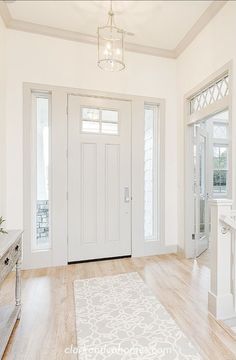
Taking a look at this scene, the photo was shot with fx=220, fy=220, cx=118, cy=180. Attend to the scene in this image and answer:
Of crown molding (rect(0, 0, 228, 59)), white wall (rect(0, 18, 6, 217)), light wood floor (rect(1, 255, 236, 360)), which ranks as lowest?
light wood floor (rect(1, 255, 236, 360))

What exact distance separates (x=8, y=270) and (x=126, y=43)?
136 inches

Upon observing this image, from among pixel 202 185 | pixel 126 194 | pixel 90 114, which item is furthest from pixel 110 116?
pixel 202 185

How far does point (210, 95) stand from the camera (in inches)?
118

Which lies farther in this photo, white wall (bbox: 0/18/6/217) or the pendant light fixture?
white wall (bbox: 0/18/6/217)

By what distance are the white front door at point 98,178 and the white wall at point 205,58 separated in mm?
871

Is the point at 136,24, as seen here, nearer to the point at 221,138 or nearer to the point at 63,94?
the point at 63,94

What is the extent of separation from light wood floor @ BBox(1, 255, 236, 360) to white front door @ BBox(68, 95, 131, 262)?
1.03 feet

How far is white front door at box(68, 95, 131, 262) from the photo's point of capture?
3.28 metres

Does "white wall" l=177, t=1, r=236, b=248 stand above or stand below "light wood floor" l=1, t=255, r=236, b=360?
above

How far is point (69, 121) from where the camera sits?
3244 millimetres

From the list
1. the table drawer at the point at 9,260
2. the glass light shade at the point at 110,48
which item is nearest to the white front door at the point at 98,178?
the glass light shade at the point at 110,48

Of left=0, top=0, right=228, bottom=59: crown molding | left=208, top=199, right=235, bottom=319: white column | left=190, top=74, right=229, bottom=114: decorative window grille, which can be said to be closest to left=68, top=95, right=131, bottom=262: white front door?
left=0, top=0, right=228, bottom=59: crown molding

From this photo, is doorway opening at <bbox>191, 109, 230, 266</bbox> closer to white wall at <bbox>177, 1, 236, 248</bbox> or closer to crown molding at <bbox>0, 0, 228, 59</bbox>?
white wall at <bbox>177, 1, 236, 248</bbox>

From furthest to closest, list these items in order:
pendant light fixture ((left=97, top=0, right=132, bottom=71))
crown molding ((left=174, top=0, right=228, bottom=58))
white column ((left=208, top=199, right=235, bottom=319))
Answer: crown molding ((left=174, top=0, right=228, bottom=58)), pendant light fixture ((left=97, top=0, right=132, bottom=71)), white column ((left=208, top=199, right=235, bottom=319))
